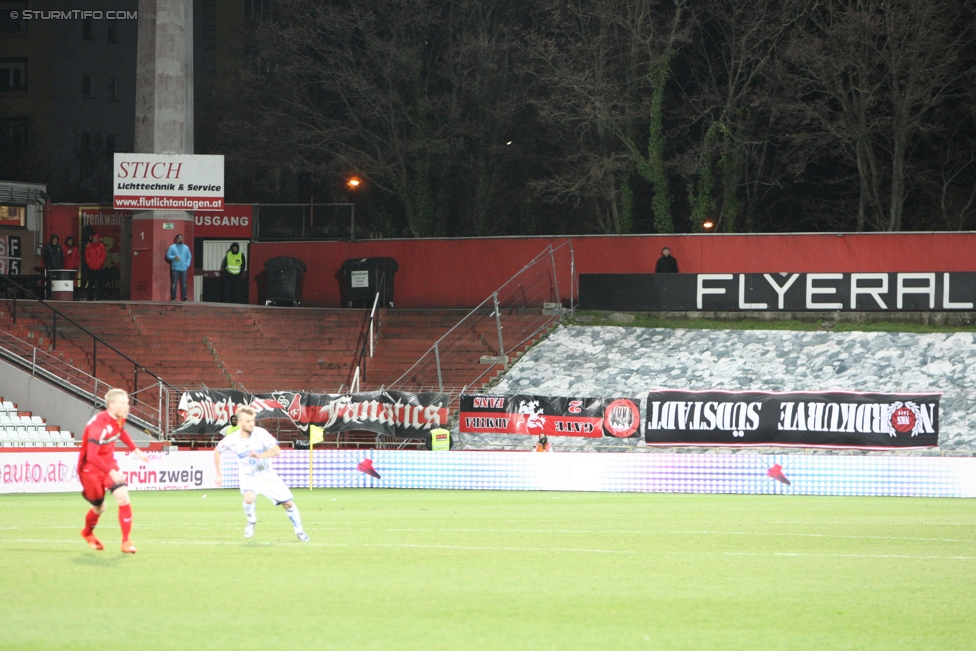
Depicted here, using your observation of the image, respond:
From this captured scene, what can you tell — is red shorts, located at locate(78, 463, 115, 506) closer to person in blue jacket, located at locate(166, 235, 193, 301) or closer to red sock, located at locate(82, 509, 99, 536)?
red sock, located at locate(82, 509, 99, 536)

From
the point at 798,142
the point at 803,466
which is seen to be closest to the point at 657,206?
the point at 798,142

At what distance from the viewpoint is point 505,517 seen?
1972 centimetres

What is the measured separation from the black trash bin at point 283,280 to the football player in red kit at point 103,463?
30970 millimetres

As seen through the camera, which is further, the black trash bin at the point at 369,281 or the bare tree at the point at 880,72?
the black trash bin at the point at 369,281

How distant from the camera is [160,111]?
135ft

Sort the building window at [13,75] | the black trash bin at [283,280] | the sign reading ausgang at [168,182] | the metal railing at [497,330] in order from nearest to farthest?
the metal railing at [497,330] → the sign reading ausgang at [168,182] → the black trash bin at [283,280] → the building window at [13,75]

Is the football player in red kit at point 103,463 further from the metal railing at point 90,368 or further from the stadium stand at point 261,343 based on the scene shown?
the stadium stand at point 261,343

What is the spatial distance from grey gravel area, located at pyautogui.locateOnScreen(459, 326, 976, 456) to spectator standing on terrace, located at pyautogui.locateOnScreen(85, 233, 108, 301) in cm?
1559

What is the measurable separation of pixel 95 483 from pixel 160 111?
99.3 ft

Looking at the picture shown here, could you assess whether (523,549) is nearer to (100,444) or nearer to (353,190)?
(100,444)

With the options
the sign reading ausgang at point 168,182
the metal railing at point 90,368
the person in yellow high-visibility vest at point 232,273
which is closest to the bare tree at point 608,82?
the person in yellow high-visibility vest at point 232,273

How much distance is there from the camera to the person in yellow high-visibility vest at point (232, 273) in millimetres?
43562

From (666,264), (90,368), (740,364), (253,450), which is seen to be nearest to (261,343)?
(90,368)

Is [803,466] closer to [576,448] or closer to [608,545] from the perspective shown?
[576,448]
